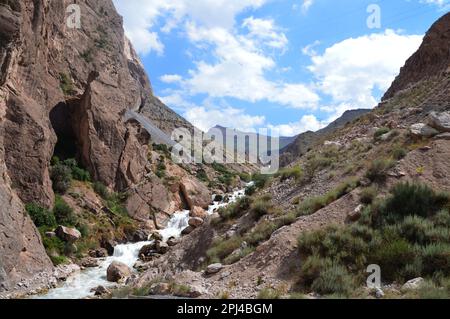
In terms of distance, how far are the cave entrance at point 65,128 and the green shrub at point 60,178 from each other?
14.8 feet

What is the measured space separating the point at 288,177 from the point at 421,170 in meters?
7.90

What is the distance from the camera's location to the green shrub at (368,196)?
1283cm

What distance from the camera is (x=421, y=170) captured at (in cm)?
1351

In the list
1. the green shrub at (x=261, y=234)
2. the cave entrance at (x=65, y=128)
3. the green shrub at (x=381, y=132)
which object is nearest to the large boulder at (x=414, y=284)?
the green shrub at (x=261, y=234)

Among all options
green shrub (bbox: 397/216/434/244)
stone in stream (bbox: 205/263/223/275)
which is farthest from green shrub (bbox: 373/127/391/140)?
stone in stream (bbox: 205/263/223/275)

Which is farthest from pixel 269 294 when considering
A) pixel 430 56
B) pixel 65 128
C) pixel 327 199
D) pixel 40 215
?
pixel 65 128

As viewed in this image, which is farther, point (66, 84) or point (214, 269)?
point (66, 84)

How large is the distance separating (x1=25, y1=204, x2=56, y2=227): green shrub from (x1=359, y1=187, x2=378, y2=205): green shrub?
22.2 metres

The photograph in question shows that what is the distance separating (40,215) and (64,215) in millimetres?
2278

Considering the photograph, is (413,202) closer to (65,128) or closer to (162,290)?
(162,290)

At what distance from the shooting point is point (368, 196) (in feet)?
42.3

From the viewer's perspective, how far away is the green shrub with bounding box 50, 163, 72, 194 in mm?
33525

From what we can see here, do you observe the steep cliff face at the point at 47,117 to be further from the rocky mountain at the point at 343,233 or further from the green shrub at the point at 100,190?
the rocky mountain at the point at 343,233

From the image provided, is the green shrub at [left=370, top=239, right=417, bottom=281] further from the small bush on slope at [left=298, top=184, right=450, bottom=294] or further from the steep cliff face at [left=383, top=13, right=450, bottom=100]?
the steep cliff face at [left=383, top=13, right=450, bottom=100]
